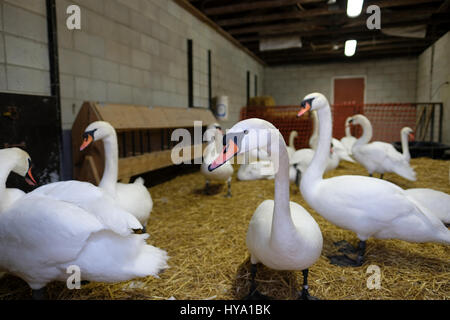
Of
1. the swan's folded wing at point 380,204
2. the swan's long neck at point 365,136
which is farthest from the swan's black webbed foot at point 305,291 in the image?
the swan's long neck at point 365,136

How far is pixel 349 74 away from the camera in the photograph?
39.6 ft

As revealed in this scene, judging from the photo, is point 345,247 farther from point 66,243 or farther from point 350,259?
point 66,243

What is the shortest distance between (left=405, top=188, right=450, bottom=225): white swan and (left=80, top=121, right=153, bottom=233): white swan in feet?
7.56

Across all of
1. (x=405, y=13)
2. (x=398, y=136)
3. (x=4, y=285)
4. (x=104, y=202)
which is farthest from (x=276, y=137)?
(x=398, y=136)

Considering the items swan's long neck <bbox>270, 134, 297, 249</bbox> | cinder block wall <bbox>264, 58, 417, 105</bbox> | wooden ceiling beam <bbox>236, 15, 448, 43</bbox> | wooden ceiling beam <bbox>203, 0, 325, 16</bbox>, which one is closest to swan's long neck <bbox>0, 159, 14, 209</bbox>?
swan's long neck <bbox>270, 134, 297, 249</bbox>

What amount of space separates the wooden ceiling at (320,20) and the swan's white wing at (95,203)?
5.73 metres

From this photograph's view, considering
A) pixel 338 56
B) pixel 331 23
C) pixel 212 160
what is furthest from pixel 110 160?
pixel 338 56

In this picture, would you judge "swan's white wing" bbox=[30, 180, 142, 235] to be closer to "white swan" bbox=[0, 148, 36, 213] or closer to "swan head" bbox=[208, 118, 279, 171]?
"white swan" bbox=[0, 148, 36, 213]

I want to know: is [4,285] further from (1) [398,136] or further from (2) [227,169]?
(1) [398,136]

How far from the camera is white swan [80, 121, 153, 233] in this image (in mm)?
2561

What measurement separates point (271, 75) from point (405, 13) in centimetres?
633

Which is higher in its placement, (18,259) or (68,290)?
(18,259)

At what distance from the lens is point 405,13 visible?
21.9 ft

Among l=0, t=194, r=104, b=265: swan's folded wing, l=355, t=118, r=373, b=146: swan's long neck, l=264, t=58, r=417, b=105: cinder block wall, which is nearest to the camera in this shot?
l=0, t=194, r=104, b=265: swan's folded wing
